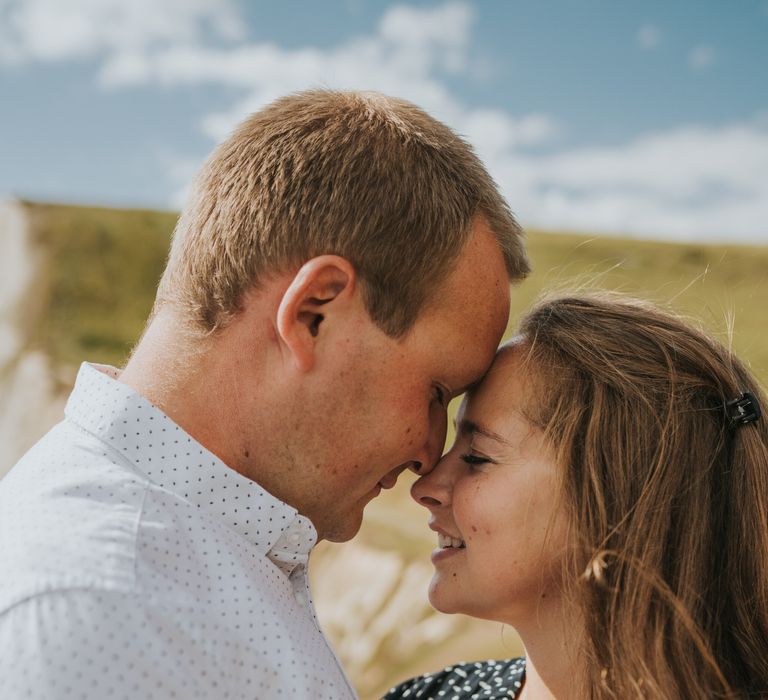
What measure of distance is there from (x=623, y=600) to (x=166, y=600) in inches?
54.8

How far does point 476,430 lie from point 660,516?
0.62 meters

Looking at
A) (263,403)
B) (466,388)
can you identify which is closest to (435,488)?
(466,388)

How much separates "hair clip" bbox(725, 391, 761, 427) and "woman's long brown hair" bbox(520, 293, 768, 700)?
0.8 inches

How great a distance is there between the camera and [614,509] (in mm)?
2562

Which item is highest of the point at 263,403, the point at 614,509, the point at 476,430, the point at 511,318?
the point at 263,403

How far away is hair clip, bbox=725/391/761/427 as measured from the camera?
8.70 ft

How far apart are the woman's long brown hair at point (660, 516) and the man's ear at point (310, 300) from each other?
840mm

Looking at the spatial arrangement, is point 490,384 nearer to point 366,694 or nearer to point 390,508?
point 366,694

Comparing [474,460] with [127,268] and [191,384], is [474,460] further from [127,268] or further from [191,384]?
[127,268]

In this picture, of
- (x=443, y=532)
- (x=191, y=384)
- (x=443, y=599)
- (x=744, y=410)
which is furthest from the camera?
(x=443, y=532)

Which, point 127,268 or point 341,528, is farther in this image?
point 127,268

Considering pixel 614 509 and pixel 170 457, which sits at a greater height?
pixel 170 457

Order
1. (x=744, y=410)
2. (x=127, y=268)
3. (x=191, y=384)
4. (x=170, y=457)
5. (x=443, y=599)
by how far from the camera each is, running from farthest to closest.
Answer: (x=127, y=268)
(x=443, y=599)
(x=744, y=410)
(x=191, y=384)
(x=170, y=457)

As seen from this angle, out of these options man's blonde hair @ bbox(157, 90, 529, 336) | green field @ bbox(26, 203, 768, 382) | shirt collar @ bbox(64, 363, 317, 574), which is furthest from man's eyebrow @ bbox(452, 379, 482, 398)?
green field @ bbox(26, 203, 768, 382)
